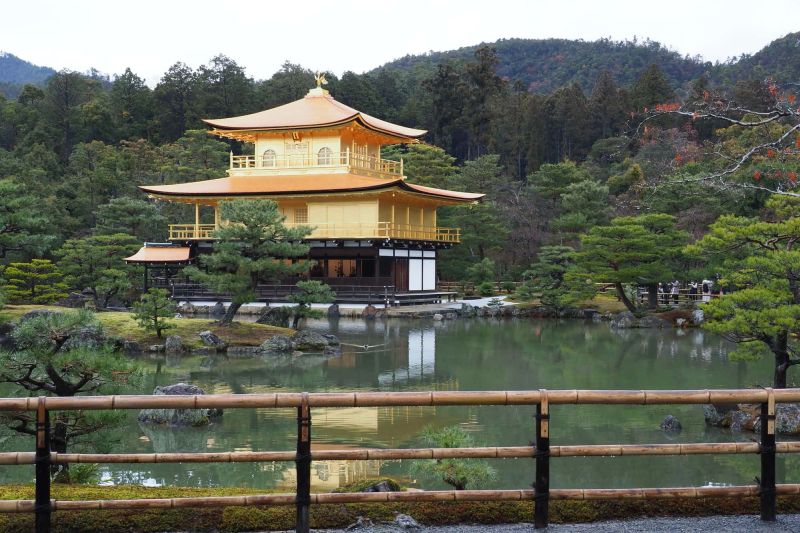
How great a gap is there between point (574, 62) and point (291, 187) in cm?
5740

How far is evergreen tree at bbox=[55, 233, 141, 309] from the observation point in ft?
78.5

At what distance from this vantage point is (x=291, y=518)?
4.12 m

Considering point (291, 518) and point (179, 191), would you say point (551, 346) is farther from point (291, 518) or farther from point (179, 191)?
point (179, 191)

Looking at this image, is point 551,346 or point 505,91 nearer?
point 551,346

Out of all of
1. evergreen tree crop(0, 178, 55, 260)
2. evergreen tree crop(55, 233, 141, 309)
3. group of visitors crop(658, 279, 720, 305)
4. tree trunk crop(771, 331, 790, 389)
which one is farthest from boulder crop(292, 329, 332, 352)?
group of visitors crop(658, 279, 720, 305)

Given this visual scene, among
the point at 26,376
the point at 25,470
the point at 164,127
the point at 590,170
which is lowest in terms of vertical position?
the point at 25,470

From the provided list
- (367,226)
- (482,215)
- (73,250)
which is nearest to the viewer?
(73,250)

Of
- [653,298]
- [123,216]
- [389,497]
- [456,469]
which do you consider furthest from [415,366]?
[123,216]

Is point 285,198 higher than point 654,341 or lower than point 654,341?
higher

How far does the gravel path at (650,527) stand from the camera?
13.3ft

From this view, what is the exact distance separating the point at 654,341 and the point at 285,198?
14407mm

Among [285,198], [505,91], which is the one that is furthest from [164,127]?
[285,198]

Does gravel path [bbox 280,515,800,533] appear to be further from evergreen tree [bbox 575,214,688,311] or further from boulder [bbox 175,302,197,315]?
boulder [bbox 175,302,197,315]

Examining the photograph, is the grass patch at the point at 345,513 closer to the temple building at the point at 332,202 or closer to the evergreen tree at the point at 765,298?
the evergreen tree at the point at 765,298
